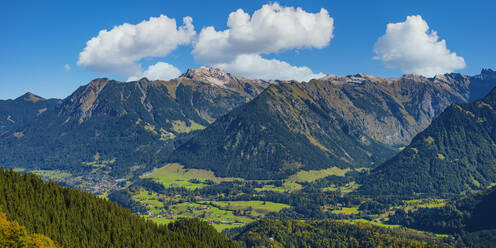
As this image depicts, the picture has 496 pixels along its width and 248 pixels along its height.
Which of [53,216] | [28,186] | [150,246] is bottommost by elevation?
[150,246]

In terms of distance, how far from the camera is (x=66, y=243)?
141625 mm

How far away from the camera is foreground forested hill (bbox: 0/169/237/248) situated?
145538 millimetres

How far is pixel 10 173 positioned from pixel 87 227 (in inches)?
1751

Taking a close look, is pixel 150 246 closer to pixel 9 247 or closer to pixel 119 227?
pixel 119 227

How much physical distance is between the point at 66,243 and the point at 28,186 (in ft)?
153

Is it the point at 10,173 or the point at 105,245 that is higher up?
the point at 10,173

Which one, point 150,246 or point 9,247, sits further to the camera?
point 150,246

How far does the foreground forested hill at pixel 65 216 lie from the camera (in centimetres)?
14554

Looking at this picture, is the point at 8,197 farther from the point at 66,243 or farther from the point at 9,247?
the point at 9,247

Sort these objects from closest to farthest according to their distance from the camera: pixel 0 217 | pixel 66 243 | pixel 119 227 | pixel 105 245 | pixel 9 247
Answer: pixel 9 247
pixel 0 217
pixel 66 243
pixel 105 245
pixel 119 227

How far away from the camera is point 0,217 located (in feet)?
403

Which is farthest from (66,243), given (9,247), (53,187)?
(53,187)

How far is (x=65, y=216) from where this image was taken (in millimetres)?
168875

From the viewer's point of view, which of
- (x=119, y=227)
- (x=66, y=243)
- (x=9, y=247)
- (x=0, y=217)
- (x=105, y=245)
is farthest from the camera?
(x=119, y=227)
